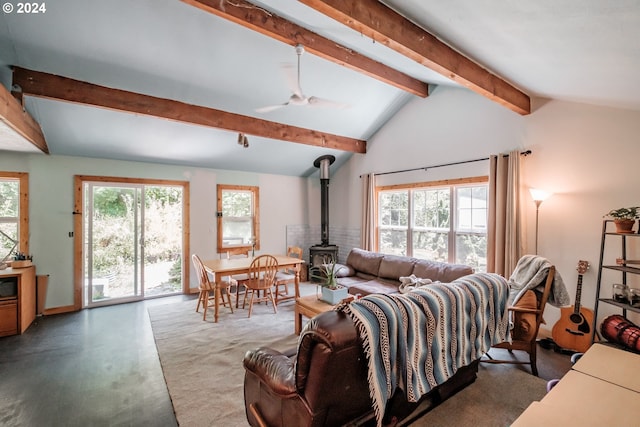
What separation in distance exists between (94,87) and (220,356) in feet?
10.9

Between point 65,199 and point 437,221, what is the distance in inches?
231

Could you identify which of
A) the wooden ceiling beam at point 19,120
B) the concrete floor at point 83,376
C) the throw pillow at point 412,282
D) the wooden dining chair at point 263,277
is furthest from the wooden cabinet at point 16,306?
the throw pillow at point 412,282

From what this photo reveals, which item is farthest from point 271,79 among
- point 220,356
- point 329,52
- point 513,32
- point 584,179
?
point 584,179

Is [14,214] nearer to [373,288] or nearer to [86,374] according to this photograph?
[86,374]

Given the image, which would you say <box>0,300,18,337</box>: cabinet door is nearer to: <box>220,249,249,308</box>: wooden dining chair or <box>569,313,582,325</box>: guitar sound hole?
<box>220,249,249,308</box>: wooden dining chair

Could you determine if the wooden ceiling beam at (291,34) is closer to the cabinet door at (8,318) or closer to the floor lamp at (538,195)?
the floor lamp at (538,195)

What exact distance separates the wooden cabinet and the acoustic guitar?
6369 mm

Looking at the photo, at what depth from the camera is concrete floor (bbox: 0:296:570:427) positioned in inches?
86.6

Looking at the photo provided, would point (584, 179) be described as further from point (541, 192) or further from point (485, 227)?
point (485, 227)

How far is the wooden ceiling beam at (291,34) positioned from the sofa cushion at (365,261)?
2.68 m

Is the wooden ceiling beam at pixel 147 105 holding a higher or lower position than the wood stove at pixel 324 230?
higher

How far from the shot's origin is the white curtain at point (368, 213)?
226 inches

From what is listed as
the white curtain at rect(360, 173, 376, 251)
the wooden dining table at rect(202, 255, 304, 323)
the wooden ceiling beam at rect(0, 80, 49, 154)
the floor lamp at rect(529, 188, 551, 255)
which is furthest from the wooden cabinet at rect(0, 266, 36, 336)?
the floor lamp at rect(529, 188, 551, 255)

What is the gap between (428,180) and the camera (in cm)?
491
